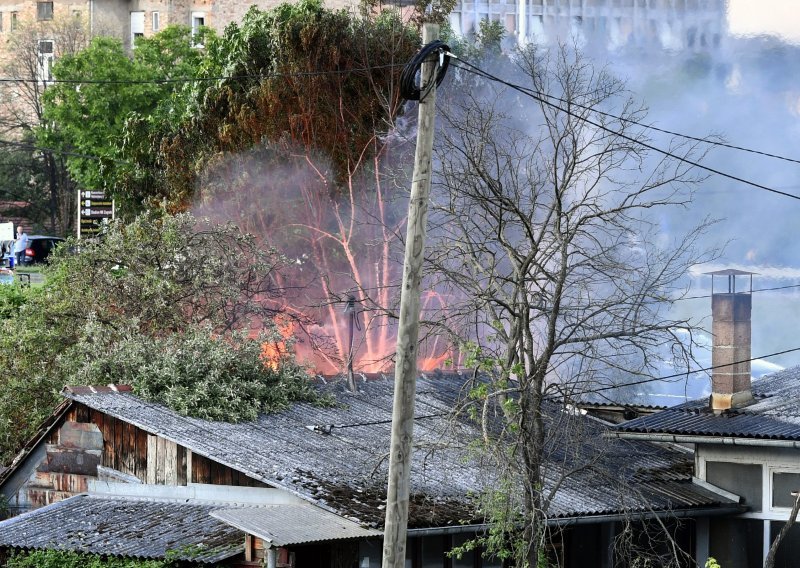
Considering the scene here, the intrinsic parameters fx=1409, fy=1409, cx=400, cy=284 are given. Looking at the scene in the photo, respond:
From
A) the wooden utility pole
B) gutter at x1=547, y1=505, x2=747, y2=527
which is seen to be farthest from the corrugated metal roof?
the wooden utility pole

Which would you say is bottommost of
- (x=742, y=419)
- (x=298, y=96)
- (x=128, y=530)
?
(x=128, y=530)

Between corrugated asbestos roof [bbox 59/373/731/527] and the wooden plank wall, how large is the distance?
242 mm

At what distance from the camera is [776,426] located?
21.4 metres

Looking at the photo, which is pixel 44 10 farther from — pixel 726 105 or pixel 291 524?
pixel 291 524

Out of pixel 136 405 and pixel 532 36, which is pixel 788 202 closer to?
pixel 532 36

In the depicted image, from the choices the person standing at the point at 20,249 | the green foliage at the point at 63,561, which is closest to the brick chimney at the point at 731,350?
the green foliage at the point at 63,561

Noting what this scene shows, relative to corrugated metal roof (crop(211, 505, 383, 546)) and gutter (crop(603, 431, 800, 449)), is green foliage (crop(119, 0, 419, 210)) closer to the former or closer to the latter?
gutter (crop(603, 431, 800, 449))

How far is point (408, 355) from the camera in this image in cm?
1327

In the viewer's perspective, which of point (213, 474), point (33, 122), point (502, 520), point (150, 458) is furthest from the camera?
point (33, 122)

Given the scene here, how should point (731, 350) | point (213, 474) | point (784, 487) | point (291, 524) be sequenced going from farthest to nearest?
point (731, 350) → point (784, 487) → point (213, 474) → point (291, 524)

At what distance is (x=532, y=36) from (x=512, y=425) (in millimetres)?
30142

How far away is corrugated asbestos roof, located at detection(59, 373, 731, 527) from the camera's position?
18.6 metres

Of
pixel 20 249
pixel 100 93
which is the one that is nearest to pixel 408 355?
pixel 20 249

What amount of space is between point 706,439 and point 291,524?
737cm
